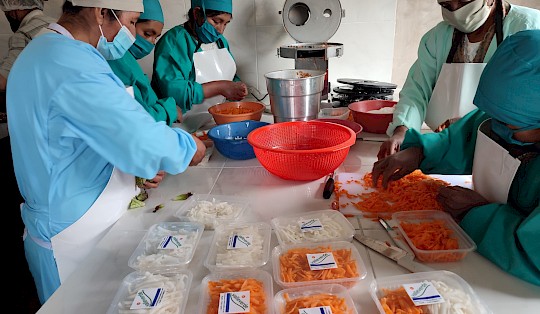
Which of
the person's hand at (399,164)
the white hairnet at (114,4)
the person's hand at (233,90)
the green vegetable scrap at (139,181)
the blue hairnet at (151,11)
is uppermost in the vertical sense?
the blue hairnet at (151,11)

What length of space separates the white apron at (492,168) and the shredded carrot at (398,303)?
1.59 feet

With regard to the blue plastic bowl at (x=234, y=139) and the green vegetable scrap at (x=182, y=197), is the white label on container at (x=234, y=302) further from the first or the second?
the blue plastic bowl at (x=234, y=139)

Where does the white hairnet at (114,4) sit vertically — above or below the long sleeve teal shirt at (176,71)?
above

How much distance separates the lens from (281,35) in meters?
3.05

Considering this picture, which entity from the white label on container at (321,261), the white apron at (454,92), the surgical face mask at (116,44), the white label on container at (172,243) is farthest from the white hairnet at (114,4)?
the white apron at (454,92)

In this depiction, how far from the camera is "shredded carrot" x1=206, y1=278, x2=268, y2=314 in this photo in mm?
786

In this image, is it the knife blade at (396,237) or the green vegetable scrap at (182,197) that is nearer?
the knife blade at (396,237)

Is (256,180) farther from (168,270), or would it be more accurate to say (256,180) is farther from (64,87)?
A: (64,87)

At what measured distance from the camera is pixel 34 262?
1.32m

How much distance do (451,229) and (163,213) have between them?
0.90m

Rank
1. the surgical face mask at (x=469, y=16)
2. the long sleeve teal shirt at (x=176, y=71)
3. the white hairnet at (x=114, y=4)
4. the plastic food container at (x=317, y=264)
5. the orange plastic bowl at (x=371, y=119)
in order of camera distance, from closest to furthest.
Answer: the plastic food container at (x=317, y=264), the white hairnet at (x=114, y=4), the surgical face mask at (x=469, y=16), the orange plastic bowl at (x=371, y=119), the long sleeve teal shirt at (x=176, y=71)

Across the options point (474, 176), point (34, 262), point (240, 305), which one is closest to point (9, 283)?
point (34, 262)

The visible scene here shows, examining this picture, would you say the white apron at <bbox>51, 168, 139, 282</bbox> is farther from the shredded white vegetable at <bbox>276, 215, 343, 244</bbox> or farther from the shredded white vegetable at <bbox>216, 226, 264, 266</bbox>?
the shredded white vegetable at <bbox>276, 215, 343, 244</bbox>

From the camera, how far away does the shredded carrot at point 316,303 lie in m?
0.77
